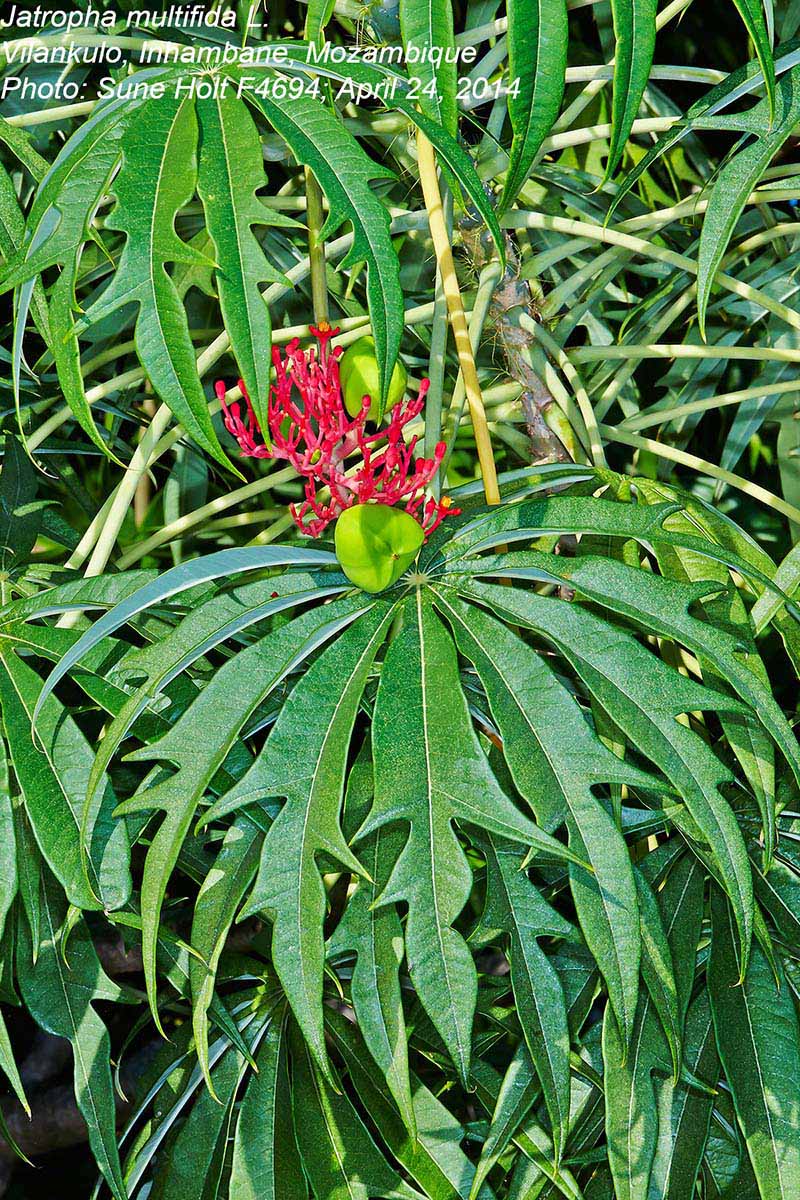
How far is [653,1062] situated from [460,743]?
259 millimetres

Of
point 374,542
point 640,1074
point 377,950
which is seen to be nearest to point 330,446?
point 374,542

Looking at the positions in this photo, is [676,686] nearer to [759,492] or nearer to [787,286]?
[759,492]

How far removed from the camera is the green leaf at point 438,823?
50 cm

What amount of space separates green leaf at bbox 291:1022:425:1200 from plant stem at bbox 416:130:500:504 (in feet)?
1.36

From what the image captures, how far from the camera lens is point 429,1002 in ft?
1.64

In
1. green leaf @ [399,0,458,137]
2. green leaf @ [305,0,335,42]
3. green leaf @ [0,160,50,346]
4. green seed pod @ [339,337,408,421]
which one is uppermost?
green leaf @ [305,0,335,42]

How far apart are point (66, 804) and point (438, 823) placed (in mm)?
219

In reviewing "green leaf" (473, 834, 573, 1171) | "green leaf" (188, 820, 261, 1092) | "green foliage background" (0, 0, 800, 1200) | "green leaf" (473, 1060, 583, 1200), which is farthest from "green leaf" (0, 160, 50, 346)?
"green leaf" (473, 1060, 583, 1200)

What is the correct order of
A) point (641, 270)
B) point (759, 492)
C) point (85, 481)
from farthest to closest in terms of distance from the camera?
point (85, 481) → point (641, 270) → point (759, 492)

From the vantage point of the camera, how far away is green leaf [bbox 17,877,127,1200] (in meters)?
0.63

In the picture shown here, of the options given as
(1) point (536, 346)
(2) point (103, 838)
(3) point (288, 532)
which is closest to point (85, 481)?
(3) point (288, 532)

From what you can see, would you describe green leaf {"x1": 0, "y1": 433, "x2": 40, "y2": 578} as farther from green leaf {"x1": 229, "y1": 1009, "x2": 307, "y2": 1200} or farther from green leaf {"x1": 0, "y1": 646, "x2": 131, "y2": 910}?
green leaf {"x1": 229, "y1": 1009, "x2": 307, "y2": 1200}

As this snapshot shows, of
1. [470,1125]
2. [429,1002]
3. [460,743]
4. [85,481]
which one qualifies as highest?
[85,481]

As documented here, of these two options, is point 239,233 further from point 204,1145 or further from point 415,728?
point 204,1145
